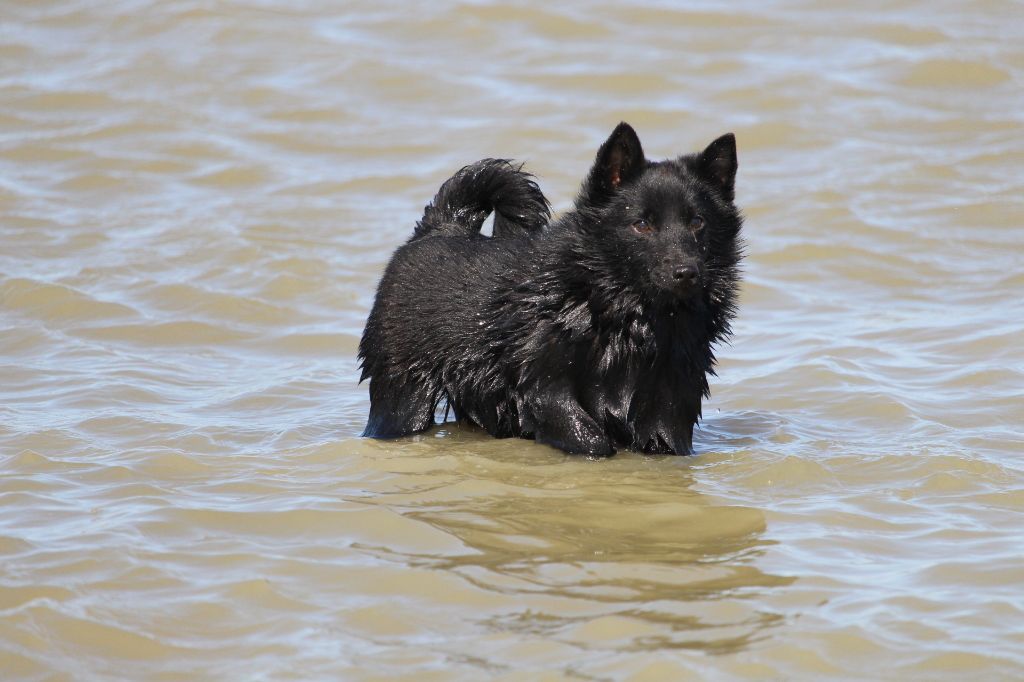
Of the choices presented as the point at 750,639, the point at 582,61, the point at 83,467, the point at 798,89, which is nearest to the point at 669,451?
the point at 750,639

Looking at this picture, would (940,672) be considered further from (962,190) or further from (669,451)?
(962,190)

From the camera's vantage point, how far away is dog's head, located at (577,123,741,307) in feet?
21.7

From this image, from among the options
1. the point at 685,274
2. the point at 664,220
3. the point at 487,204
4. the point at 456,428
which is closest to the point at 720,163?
the point at 664,220

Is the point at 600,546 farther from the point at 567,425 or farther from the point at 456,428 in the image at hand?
the point at 456,428

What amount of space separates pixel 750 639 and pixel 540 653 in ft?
2.41

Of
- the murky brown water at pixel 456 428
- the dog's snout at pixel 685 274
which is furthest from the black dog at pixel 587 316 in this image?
the murky brown water at pixel 456 428

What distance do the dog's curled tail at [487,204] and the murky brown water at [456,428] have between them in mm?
1179

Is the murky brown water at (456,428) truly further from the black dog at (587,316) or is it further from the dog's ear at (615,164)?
the dog's ear at (615,164)

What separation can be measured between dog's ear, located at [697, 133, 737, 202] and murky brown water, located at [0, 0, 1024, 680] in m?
1.36

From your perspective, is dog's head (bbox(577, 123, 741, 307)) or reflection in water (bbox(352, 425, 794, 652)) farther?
dog's head (bbox(577, 123, 741, 307))

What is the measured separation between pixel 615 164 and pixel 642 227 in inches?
13.5

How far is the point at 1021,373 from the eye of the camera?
8.41m

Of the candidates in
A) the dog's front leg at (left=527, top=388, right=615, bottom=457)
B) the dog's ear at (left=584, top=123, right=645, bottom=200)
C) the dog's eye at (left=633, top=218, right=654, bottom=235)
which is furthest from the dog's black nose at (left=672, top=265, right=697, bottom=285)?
the dog's front leg at (left=527, top=388, right=615, bottom=457)

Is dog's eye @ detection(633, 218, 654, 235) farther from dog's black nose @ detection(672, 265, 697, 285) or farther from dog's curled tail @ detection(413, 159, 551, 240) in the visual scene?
dog's curled tail @ detection(413, 159, 551, 240)
